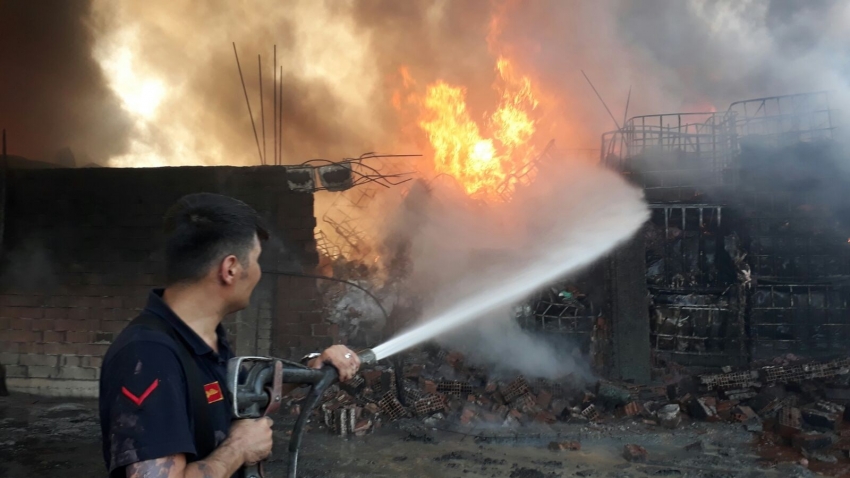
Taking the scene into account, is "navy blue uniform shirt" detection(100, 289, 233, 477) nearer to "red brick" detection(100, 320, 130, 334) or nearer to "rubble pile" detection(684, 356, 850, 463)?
"rubble pile" detection(684, 356, 850, 463)

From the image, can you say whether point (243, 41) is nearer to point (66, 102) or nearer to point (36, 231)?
point (66, 102)

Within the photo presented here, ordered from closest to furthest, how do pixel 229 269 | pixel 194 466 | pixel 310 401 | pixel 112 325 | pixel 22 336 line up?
pixel 194 466
pixel 229 269
pixel 310 401
pixel 112 325
pixel 22 336

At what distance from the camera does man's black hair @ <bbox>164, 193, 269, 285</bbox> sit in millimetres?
1917

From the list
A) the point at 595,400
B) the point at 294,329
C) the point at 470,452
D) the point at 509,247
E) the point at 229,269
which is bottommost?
the point at 470,452

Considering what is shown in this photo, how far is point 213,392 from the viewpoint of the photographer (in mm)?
1863

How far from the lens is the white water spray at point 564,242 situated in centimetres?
847

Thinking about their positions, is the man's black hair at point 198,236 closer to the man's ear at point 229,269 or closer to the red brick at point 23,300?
the man's ear at point 229,269

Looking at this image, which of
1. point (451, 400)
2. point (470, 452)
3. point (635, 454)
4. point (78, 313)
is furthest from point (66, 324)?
point (635, 454)

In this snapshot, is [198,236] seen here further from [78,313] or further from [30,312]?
[30,312]

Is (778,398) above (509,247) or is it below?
below

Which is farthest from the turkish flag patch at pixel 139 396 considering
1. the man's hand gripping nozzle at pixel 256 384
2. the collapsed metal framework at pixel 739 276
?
the collapsed metal framework at pixel 739 276

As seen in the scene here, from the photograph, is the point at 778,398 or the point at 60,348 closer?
the point at 778,398

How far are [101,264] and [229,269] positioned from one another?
8049 millimetres

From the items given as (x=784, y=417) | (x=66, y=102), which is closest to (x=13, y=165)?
(x=66, y=102)
